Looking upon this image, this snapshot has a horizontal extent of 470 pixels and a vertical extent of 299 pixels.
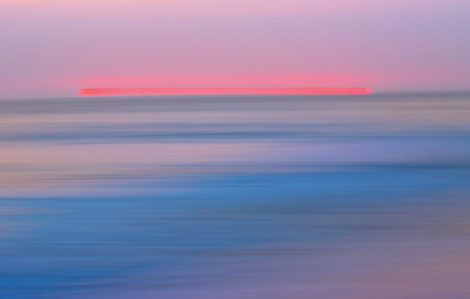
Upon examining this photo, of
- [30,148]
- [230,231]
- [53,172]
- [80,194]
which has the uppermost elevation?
[30,148]

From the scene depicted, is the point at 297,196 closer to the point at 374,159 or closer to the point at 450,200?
the point at 450,200

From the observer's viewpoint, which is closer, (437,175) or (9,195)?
(9,195)

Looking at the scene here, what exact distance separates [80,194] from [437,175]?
2.99 metres

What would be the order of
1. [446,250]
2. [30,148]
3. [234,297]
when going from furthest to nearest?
[30,148], [446,250], [234,297]

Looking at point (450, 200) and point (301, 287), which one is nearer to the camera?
point (301, 287)

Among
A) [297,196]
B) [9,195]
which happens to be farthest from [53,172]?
[297,196]

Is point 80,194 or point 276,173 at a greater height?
point 276,173

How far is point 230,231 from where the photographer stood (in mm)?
4422

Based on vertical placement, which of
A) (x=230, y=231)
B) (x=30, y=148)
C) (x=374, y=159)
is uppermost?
(x=30, y=148)

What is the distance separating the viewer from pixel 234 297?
3.09 meters

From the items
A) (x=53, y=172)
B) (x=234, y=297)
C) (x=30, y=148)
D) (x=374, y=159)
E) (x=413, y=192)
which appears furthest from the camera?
(x=30, y=148)

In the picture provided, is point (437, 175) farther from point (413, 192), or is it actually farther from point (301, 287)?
point (301, 287)

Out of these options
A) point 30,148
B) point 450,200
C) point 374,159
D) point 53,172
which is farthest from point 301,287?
point 30,148

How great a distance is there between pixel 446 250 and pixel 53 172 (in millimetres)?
4717
